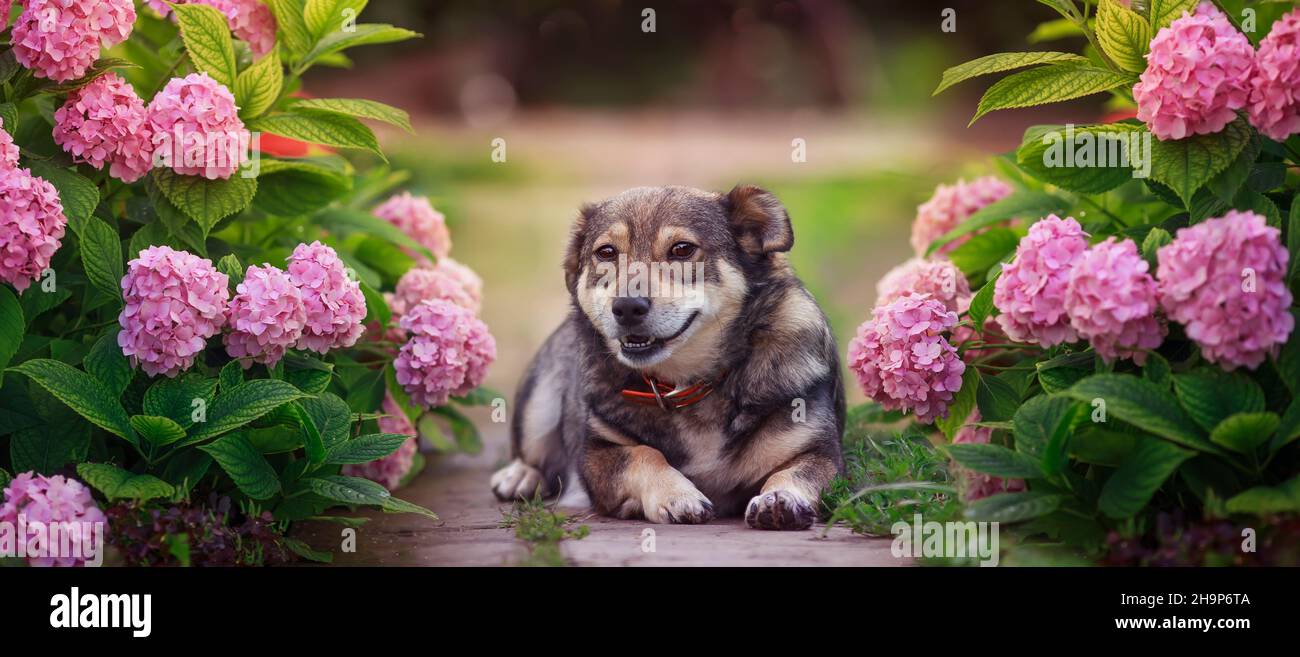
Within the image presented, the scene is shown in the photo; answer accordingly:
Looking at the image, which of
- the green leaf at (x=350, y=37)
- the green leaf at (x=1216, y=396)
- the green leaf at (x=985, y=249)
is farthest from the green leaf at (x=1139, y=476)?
the green leaf at (x=350, y=37)

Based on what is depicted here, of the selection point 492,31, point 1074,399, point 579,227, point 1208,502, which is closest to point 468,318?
point 579,227

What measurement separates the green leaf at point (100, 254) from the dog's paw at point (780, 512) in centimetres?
234

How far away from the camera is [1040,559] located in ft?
11.9

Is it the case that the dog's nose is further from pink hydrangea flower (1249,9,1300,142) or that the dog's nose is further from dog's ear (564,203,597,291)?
pink hydrangea flower (1249,9,1300,142)

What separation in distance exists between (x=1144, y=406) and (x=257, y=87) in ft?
10.9

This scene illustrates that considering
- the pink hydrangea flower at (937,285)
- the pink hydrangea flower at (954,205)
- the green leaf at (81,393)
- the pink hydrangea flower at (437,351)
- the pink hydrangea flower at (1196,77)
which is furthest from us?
the pink hydrangea flower at (954,205)

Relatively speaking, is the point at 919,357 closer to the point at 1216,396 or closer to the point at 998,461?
the point at 998,461

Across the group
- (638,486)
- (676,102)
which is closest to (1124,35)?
(638,486)

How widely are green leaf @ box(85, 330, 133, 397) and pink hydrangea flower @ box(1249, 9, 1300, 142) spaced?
145 inches

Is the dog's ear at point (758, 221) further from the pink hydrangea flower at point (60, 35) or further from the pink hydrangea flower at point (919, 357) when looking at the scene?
the pink hydrangea flower at point (60, 35)

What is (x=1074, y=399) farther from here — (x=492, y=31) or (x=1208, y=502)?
(x=492, y=31)

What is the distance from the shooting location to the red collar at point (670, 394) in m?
4.58

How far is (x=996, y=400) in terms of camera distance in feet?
14.0

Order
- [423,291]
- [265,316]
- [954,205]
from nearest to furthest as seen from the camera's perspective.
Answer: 1. [265,316]
2. [423,291]
3. [954,205]
